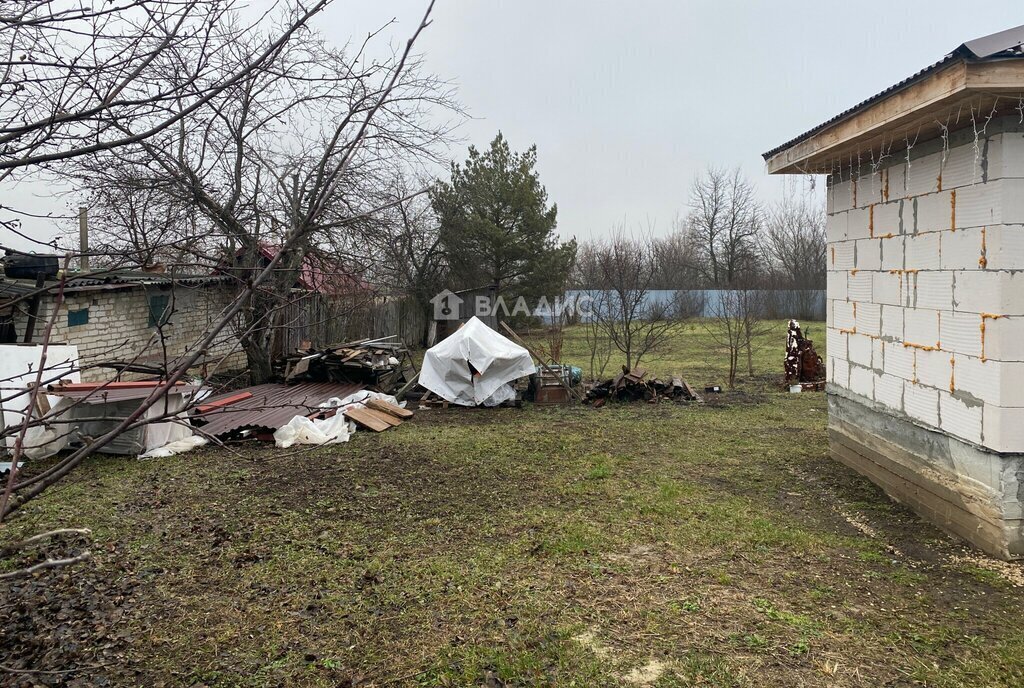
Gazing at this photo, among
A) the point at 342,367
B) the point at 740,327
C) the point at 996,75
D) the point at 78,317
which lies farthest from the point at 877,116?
the point at 78,317

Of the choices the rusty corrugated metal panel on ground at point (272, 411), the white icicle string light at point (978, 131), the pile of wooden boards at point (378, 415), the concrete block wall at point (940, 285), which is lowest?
the pile of wooden boards at point (378, 415)

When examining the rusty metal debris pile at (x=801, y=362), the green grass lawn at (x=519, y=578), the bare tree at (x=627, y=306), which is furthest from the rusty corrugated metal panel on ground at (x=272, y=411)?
the rusty metal debris pile at (x=801, y=362)

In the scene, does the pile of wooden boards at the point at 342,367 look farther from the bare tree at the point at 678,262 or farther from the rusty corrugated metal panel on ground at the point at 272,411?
the bare tree at the point at 678,262

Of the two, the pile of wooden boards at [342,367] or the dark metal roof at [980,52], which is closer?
the dark metal roof at [980,52]

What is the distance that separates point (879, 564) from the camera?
14.8ft

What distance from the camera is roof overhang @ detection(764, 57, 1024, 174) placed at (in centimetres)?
390

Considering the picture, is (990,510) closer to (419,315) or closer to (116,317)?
(116,317)

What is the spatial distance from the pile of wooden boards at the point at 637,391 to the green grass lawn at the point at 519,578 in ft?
13.4

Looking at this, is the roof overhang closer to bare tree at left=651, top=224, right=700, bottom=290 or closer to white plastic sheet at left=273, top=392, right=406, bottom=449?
white plastic sheet at left=273, top=392, right=406, bottom=449

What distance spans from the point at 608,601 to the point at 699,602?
548 mm

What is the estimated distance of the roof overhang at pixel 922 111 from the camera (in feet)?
12.8

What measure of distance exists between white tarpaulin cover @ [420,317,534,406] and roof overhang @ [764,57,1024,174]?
19.8 feet

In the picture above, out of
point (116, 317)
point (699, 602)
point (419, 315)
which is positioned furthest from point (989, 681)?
point (419, 315)

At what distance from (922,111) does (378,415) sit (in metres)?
7.92
